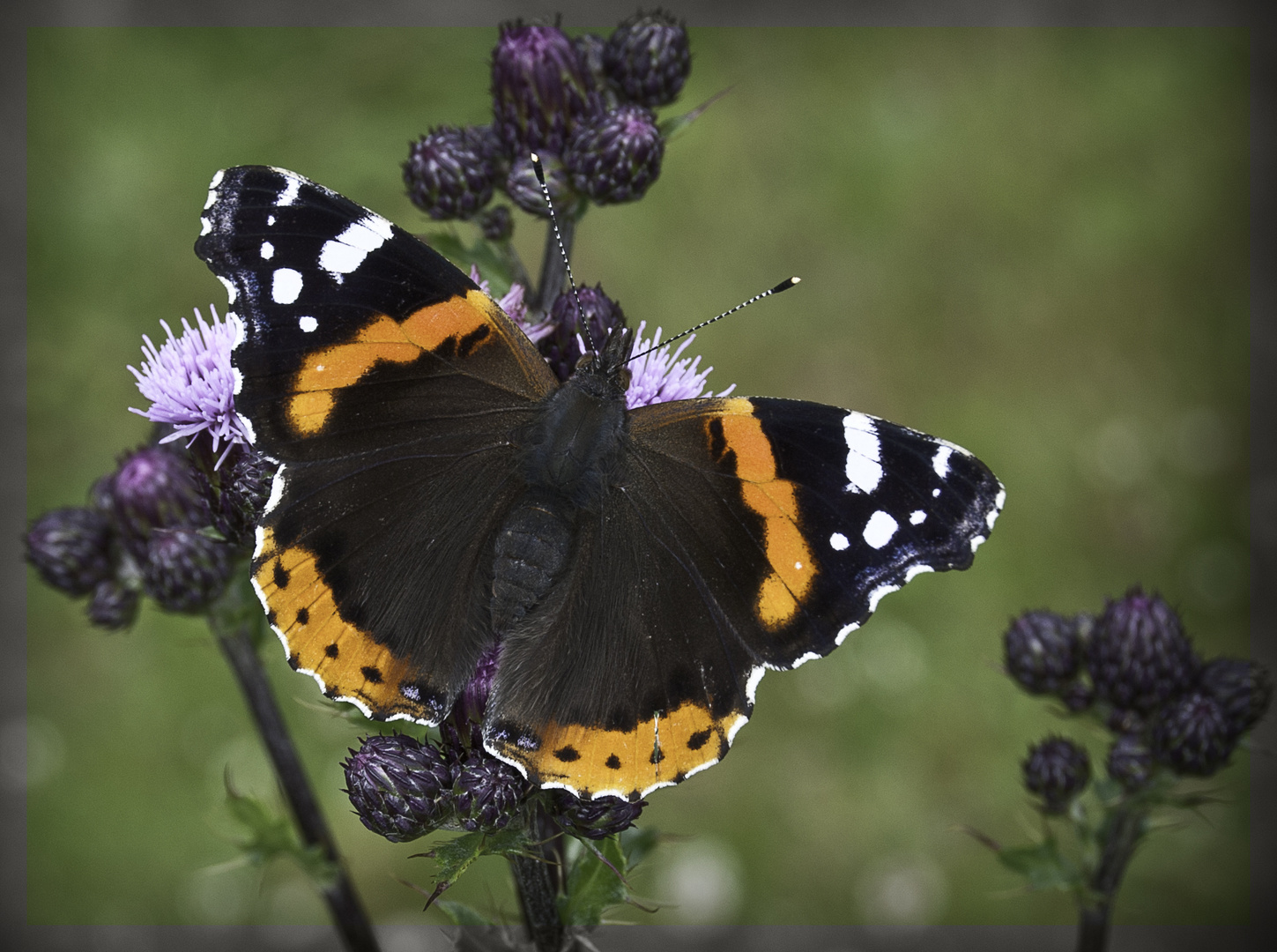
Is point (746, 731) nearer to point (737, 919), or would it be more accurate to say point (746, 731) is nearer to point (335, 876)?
point (737, 919)

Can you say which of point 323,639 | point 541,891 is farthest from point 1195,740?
point 323,639

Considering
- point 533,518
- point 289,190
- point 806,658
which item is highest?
point 289,190

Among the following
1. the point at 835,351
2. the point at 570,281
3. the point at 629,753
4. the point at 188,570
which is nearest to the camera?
the point at 629,753

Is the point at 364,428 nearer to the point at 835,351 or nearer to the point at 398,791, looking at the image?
the point at 398,791

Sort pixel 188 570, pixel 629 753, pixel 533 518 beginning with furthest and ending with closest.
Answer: pixel 188 570 → pixel 533 518 → pixel 629 753

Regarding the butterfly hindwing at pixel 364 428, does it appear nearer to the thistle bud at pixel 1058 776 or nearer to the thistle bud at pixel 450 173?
the thistle bud at pixel 450 173

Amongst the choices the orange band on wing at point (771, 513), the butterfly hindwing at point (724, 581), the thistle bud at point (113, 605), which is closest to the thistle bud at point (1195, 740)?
the butterfly hindwing at point (724, 581)
